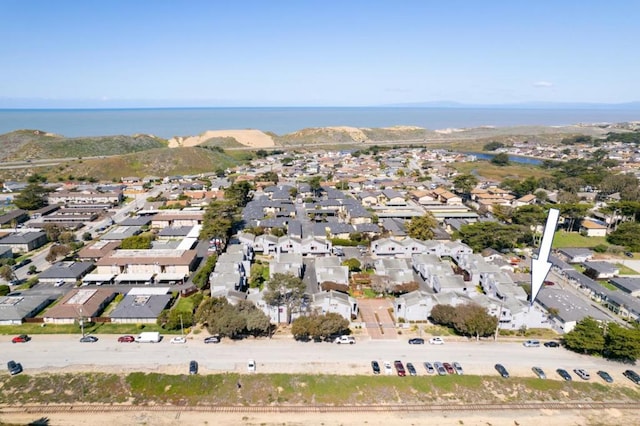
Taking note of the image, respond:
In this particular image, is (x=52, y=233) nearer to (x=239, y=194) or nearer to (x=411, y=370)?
(x=239, y=194)

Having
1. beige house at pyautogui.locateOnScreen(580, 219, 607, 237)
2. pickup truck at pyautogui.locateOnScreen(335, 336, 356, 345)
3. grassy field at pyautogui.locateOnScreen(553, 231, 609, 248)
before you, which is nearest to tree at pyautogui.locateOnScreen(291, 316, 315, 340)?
pickup truck at pyautogui.locateOnScreen(335, 336, 356, 345)

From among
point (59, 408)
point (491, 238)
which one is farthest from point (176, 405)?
point (491, 238)

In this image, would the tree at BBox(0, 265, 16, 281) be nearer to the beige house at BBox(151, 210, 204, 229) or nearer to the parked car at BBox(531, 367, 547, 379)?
the beige house at BBox(151, 210, 204, 229)

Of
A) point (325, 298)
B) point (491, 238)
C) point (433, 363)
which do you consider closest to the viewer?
point (433, 363)

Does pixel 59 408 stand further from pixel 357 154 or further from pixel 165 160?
pixel 357 154

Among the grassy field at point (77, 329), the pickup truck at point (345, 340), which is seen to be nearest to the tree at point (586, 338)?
the pickup truck at point (345, 340)

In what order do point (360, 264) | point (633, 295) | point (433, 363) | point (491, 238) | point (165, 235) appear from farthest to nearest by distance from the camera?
point (165, 235) < point (491, 238) < point (360, 264) < point (633, 295) < point (433, 363)
